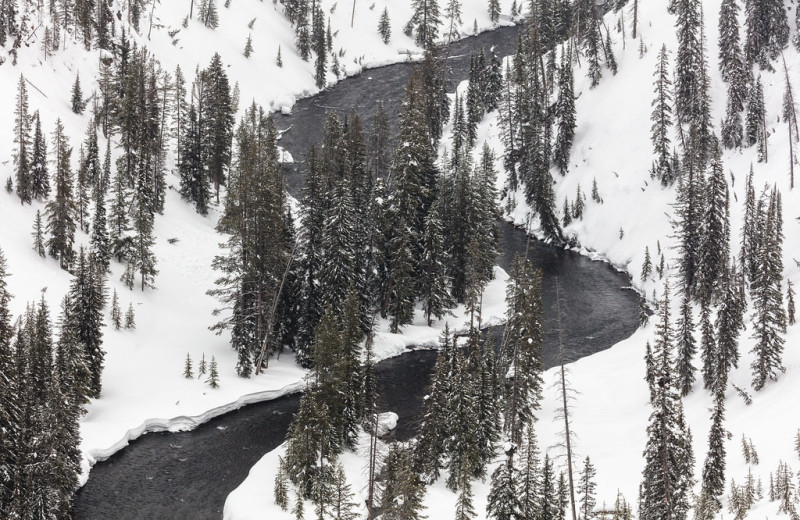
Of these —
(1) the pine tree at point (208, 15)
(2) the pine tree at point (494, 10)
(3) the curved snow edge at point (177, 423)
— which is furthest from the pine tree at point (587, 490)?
(2) the pine tree at point (494, 10)

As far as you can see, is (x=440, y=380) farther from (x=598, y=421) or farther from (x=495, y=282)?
(x=495, y=282)

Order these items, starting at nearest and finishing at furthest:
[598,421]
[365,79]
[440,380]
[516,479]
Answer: [516,479]
[440,380]
[598,421]
[365,79]

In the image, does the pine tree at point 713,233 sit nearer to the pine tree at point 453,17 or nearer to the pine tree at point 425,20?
the pine tree at point 425,20

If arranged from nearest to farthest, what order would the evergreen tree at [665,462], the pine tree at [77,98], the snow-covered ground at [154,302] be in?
the evergreen tree at [665,462], the snow-covered ground at [154,302], the pine tree at [77,98]

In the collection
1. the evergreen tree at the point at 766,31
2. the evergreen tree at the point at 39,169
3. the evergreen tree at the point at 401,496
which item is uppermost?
the evergreen tree at the point at 766,31

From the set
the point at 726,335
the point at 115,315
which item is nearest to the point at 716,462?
the point at 726,335

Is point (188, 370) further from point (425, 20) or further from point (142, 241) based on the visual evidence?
point (425, 20)

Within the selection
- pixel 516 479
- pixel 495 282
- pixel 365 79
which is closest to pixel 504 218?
pixel 495 282
